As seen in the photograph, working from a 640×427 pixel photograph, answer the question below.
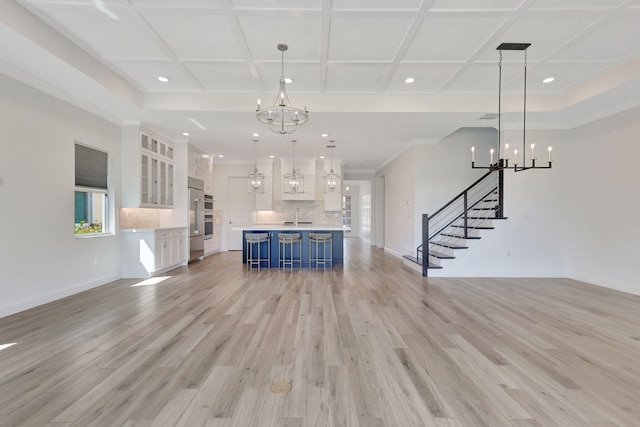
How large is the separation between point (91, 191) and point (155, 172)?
56.7 inches

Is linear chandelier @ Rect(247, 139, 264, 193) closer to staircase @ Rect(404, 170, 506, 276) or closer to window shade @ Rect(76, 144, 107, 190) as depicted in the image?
window shade @ Rect(76, 144, 107, 190)

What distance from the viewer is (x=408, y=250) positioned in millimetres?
7547

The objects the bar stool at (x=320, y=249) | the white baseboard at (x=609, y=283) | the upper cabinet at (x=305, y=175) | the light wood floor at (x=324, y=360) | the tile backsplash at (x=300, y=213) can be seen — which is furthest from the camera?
the tile backsplash at (x=300, y=213)

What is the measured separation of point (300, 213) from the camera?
9789 millimetres

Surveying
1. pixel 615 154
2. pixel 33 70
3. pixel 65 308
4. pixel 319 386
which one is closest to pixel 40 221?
pixel 65 308

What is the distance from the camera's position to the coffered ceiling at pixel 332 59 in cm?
298

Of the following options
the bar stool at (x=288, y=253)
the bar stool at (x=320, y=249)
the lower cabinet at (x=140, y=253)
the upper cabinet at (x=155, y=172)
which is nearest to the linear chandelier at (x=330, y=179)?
the bar stool at (x=320, y=249)

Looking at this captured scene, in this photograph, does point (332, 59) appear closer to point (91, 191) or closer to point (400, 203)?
point (91, 191)

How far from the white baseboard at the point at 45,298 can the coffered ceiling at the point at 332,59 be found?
293 centimetres

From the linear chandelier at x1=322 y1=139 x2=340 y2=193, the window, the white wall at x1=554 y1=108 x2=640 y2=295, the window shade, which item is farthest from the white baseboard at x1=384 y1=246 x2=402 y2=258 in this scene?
the window shade

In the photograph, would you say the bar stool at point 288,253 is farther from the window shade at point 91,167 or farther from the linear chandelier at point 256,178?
the window shade at point 91,167

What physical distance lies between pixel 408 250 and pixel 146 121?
266 inches

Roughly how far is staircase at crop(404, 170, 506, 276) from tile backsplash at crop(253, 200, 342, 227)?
11.4ft

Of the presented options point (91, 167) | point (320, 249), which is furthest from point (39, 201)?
point (320, 249)
